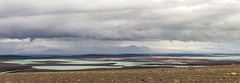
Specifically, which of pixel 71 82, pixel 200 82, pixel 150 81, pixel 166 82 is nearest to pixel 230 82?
pixel 200 82

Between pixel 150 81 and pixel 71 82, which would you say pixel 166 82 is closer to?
pixel 150 81

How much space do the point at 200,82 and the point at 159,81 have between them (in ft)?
13.9

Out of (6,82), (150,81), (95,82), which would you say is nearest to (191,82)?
(150,81)

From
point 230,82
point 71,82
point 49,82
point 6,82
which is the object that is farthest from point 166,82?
point 6,82

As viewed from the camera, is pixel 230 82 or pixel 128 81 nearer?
pixel 230 82

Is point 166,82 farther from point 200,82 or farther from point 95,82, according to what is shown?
point 95,82

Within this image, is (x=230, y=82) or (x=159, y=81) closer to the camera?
(x=230, y=82)

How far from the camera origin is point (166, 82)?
85.9 ft

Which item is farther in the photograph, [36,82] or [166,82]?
[36,82]

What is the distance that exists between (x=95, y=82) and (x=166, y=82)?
7.47m

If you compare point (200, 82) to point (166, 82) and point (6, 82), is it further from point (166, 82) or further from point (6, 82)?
point (6, 82)

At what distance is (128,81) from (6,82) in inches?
530

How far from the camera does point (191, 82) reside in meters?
26.2

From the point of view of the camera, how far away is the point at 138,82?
26.4 m
